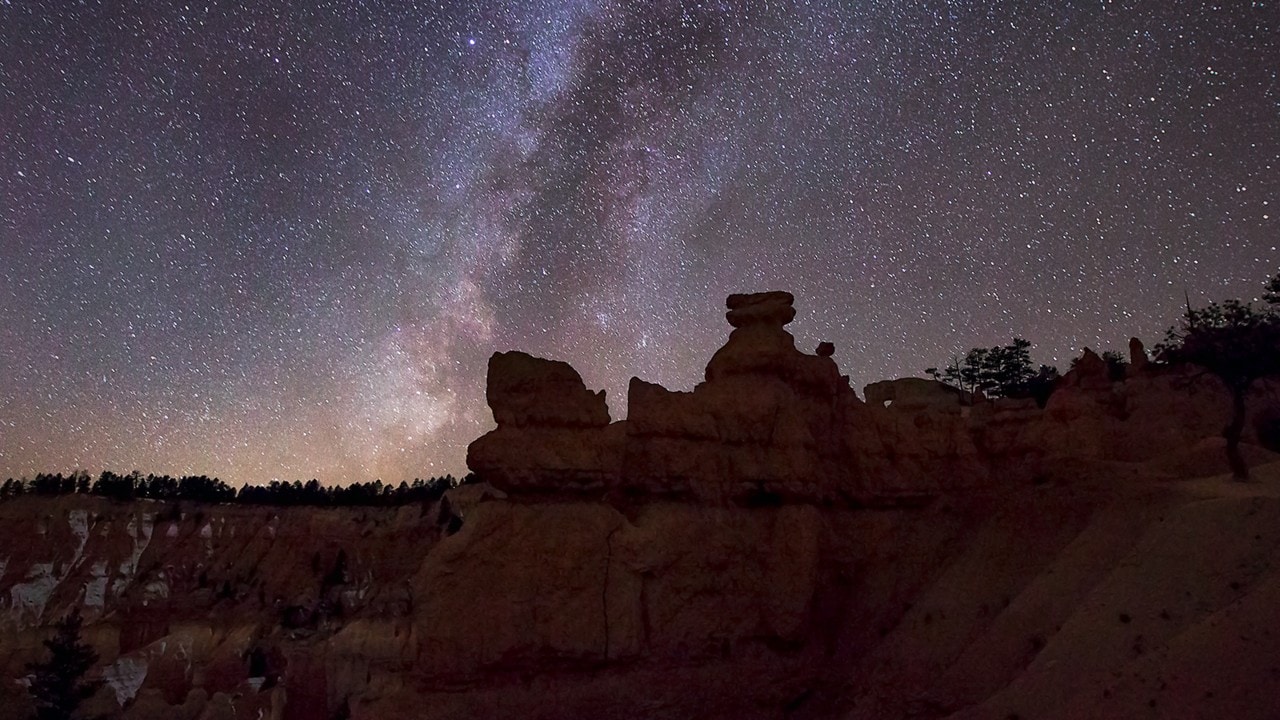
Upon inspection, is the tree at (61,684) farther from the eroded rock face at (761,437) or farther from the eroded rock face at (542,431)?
the eroded rock face at (761,437)

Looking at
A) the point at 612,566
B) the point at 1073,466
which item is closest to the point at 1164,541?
the point at 1073,466

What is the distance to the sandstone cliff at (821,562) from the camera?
14.6 m

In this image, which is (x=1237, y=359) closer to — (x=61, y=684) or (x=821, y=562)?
(x=821, y=562)

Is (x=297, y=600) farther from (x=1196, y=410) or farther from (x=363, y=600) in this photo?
(x=1196, y=410)

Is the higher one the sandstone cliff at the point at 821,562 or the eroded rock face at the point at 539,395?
the eroded rock face at the point at 539,395

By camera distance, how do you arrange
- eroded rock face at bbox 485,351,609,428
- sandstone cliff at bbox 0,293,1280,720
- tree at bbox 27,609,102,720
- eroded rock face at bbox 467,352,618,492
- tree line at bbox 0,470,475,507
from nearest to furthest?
sandstone cliff at bbox 0,293,1280,720 < eroded rock face at bbox 467,352,618,492 < eroded rock face at bbox 485,351,609,428 < tree at bbox 27,609,102,720 < tree line at bbox 0,470,475,507

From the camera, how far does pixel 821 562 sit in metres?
20.2

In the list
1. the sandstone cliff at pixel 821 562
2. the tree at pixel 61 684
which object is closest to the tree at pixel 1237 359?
the sandstone cliff at pixel 821 562

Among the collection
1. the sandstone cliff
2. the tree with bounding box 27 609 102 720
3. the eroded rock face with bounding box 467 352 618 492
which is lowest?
the tree with bounding box 27 609 102 720

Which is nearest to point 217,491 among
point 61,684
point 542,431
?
point 61,684

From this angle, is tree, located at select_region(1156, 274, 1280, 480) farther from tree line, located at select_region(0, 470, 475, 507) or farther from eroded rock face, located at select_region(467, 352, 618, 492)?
tree line, located at select_region(0, 470, 475, 507)

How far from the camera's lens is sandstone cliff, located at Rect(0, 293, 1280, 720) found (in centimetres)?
1461

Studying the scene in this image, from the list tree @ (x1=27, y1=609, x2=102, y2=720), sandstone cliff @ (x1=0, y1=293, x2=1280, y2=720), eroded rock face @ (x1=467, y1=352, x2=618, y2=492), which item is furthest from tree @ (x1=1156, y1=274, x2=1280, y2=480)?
tree @ (x1=27, y1=609, x2=102, y2=720)

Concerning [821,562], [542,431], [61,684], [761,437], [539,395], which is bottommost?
[61,684]
